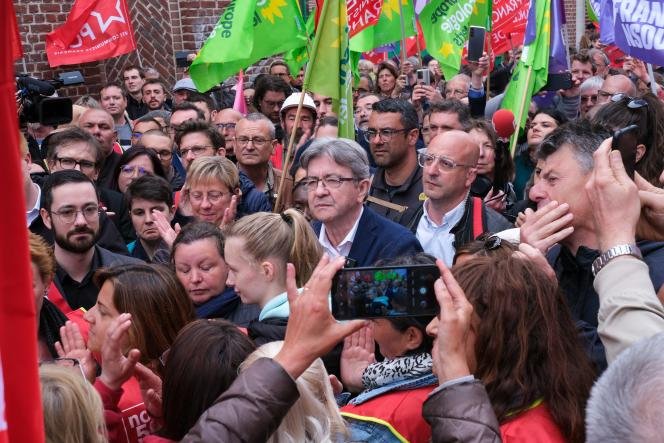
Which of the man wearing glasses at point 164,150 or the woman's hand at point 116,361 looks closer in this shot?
the woman's hand at point 116,361

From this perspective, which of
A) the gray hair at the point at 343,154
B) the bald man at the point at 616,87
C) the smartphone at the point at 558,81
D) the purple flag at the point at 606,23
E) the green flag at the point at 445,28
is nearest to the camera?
the gray hair at the point at 343,154

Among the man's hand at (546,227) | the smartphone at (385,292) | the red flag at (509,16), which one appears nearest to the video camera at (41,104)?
the man's hand at (546,227)

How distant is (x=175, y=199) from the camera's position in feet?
20.2

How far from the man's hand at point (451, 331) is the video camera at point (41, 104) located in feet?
8.07

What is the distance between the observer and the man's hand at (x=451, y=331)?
2.21 m

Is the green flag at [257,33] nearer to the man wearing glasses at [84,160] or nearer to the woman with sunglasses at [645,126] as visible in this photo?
the man wearing glasses at [84,160]

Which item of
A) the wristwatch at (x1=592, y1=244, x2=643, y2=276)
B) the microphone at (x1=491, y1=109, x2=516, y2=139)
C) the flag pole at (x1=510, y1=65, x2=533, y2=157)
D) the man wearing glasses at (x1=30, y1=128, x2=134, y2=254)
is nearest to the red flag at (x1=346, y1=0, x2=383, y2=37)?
the flag pole at (x1=510, y1=65, x2=533, y2=157)

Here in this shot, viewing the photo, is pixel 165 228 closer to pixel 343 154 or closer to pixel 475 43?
pixel 343 154

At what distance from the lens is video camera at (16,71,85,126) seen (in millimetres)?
4266

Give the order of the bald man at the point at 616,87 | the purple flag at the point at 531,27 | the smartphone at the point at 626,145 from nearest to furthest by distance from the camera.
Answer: the smartphone at the point at 626,145
the purple flag at the point at 531,27
the bald man at the point at 616,87

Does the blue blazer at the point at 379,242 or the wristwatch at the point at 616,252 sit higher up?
the wristwatch at the point at 616,252

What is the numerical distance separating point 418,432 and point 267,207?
369 centimetres

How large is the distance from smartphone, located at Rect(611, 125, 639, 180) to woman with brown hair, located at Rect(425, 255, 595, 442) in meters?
0.55

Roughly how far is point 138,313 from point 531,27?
16.3ft
